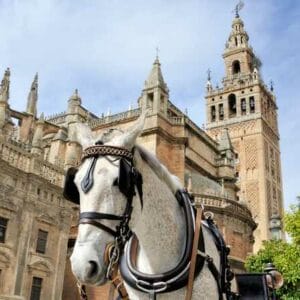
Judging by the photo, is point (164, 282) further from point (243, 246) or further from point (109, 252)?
point (243, 246)

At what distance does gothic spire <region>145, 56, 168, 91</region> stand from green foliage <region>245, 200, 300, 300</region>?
14.8 m

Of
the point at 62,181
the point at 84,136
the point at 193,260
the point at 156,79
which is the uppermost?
the point at 156,79

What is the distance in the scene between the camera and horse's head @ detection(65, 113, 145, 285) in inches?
102

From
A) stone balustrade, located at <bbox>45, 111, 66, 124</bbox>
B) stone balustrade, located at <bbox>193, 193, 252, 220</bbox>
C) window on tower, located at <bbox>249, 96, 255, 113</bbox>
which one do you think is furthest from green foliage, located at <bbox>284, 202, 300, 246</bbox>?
window on tower, located at <bbox>249, 96, 255, 113</bbox>

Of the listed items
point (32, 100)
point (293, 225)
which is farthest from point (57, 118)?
point (293, 225)

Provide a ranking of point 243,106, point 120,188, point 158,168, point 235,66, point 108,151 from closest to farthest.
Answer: point 120,188 < point 108,151 < point 158,168 < point 243,106 < point 235,66

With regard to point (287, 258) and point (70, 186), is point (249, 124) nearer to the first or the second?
point (287, 258)

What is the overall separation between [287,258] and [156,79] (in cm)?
1731

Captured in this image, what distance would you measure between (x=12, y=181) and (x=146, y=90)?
42.6ft

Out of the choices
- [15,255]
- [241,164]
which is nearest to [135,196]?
[15,255]

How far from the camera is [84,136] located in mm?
3295

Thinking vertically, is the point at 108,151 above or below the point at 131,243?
above

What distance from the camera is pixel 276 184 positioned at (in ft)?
204

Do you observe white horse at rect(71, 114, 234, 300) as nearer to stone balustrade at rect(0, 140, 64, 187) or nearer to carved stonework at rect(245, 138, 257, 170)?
stone balustrade at rect(0, 140, 64, 187)
